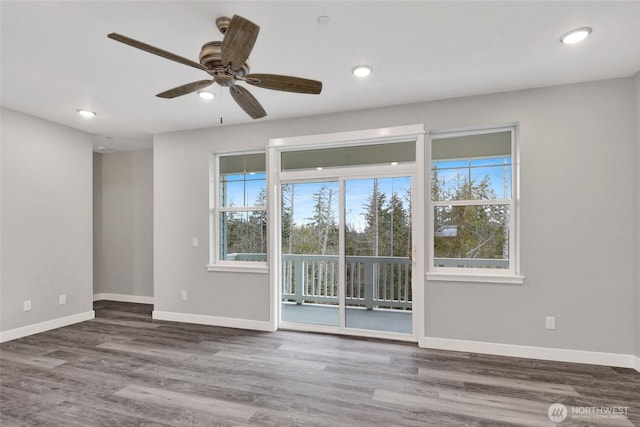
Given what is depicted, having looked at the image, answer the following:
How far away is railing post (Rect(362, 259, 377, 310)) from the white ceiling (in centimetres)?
184

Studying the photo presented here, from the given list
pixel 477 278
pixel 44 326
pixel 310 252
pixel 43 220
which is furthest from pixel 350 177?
pixel 44 326

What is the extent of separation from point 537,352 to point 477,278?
0.86 m

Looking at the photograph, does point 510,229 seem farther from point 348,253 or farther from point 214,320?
point 214,320

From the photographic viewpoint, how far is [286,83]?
6.88ft

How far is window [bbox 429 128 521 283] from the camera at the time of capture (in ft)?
11.2

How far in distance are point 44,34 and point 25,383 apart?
2.76 m

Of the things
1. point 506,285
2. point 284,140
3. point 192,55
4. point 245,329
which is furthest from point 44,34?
point 506,285

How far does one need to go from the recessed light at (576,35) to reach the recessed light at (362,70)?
1.40m

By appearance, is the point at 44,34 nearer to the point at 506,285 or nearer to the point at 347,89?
the point at 347,89

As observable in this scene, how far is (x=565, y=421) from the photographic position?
217 cm

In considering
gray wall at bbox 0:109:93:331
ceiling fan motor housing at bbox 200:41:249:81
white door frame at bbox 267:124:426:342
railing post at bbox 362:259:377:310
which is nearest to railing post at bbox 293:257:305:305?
white door frame at bbox 267:124:426:342

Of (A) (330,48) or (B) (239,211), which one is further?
(B) (239,211)

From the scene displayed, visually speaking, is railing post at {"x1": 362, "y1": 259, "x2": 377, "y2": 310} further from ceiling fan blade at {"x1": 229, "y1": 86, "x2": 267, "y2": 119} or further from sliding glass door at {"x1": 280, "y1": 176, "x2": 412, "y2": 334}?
ceiling fan blade at {"x1": 229, "y1": 86, "x2": 267, "y2": 119}

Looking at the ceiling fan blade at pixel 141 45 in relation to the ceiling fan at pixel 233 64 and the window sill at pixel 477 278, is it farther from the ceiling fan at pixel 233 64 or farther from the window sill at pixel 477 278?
the window sill at pixel 477 278
